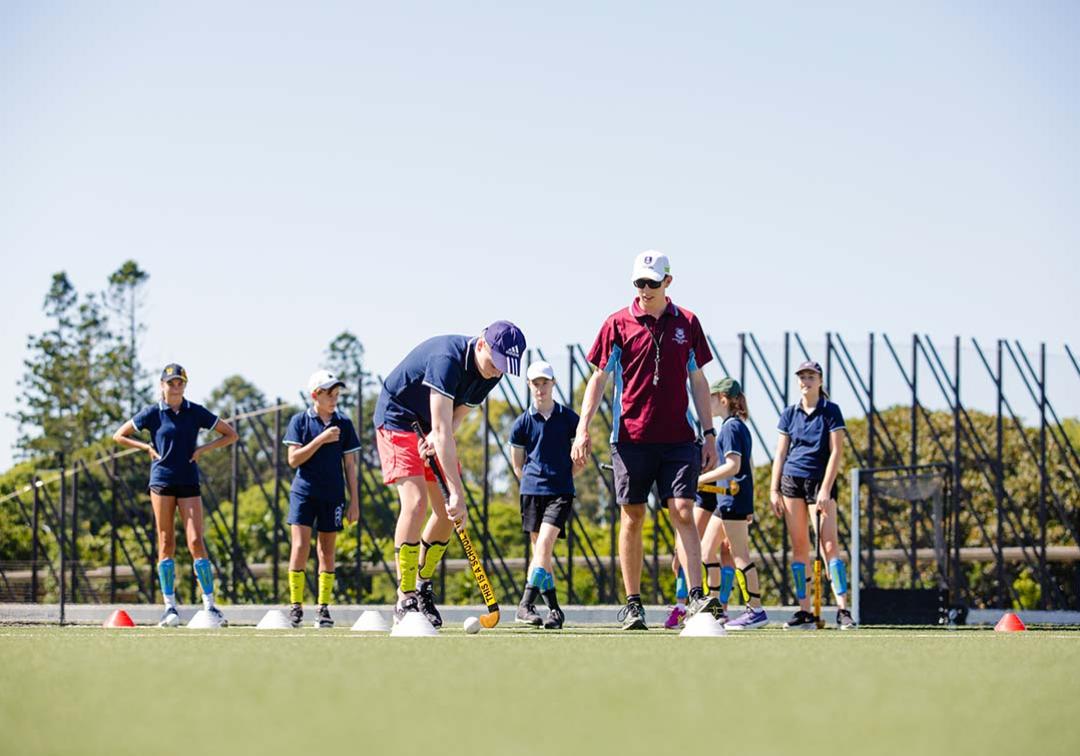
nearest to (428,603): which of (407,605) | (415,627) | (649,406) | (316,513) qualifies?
(407,605)

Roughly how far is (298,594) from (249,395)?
245 feet

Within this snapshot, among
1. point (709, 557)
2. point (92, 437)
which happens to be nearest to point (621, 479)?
point (709, 557)

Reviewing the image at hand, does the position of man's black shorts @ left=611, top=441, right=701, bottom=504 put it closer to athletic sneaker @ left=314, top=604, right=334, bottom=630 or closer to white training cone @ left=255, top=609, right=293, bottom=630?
athletic sneaker @ left=314, top=604, right=334, bottom=630

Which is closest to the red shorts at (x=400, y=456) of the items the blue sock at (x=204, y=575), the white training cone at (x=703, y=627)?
the white training cone at (x=703, y=627)

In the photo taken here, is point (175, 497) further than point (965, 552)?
No

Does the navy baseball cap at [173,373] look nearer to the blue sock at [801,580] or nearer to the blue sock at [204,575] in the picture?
the blue sock at [204,575]

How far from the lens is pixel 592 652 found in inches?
242

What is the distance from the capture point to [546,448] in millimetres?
11594

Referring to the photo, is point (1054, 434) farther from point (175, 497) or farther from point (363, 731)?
point (363, 731)

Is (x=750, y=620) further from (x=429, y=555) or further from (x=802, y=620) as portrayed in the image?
(x=429, y=555)

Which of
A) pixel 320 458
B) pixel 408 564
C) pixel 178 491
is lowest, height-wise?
pixel 408 564

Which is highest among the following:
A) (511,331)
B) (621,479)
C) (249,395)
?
(249,395)

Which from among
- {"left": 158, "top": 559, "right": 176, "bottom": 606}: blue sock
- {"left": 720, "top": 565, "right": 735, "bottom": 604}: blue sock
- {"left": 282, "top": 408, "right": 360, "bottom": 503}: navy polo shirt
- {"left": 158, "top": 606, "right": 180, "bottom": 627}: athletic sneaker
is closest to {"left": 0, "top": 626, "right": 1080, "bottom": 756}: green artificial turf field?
{"left": 158, "top": 606, "right": 180, "bottom": 627}: athletic sneaker

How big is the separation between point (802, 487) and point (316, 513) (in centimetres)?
382
